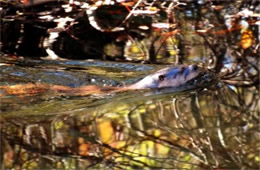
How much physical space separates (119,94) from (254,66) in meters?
1.52

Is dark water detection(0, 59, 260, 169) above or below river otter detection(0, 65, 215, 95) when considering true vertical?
below

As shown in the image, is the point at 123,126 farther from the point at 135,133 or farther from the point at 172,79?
the point at 172,79

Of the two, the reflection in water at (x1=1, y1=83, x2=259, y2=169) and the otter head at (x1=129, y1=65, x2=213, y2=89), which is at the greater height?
the otter head at (x1=129, y1=65, x2=213, y2=89)

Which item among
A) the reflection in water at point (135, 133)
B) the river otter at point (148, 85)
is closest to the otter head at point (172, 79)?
the river otter at point (148, 85)

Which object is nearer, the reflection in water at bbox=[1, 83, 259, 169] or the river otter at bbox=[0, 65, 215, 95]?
the reflection in water at bbox=[1, 83, 259, 169]

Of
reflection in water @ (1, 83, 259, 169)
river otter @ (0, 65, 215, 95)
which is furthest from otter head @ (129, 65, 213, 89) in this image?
reflection in water @ (1, 83, 259, 169)

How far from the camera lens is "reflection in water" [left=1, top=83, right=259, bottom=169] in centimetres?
296

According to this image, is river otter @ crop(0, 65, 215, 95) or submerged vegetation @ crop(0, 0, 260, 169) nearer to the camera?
submerged vegetation @ crop(0, 0, 260, 169)

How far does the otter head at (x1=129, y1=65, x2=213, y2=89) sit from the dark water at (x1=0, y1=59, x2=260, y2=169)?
9 centimetres

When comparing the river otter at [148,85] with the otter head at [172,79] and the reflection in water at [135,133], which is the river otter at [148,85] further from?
the reflection in water at [135,133]

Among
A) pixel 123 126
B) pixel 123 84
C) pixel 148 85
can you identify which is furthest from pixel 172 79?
pixel 123 126

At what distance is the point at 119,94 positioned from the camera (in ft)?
12.2

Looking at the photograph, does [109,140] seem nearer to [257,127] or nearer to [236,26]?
[257,127]

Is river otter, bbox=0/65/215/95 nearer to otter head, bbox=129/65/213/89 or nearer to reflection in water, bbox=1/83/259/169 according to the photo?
otter head, bbox=129/65/213/89
